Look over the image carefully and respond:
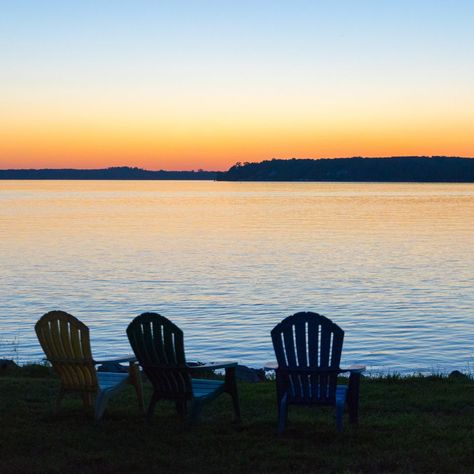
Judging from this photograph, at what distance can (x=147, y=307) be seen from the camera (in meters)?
22.9

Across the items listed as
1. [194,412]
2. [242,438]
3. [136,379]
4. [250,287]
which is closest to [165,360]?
[194,412]

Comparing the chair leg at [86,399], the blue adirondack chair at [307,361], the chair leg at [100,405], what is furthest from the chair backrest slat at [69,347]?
the blue adirondack chair at [307,361]

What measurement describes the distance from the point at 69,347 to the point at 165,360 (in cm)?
100

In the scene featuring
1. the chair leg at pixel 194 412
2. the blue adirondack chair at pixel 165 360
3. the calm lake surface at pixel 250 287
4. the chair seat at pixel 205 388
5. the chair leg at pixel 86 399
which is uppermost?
the blue adirondack chair at pixel 165 360

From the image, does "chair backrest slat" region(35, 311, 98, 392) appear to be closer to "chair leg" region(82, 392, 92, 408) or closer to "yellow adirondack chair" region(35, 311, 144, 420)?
"yellow adirondack chair" region(35, 311, 144, 420)

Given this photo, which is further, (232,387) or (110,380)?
(110,380)

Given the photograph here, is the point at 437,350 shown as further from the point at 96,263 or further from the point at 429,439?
the point at 96,263

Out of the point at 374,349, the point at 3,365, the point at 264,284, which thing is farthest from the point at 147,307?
the point at 3,365

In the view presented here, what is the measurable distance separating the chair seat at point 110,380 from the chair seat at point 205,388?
0.75 m

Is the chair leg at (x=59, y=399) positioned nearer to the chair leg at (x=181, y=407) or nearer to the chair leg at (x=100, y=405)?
the chair leg at (x=100, y=405)

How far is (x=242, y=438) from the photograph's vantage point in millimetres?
7492

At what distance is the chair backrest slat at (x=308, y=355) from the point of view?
7.79 metres

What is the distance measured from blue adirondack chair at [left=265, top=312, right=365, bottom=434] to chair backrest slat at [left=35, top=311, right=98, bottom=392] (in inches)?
70.8

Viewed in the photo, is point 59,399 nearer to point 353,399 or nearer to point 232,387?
point 232,387
